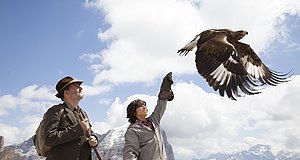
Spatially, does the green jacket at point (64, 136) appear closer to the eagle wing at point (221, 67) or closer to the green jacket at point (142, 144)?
the green jacket at point (142, 144)

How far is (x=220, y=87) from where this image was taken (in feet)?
19.9

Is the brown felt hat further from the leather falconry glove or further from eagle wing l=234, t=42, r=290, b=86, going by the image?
eagle wing l=234, t=42, r=290, b=86

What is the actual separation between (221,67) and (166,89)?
184 cm

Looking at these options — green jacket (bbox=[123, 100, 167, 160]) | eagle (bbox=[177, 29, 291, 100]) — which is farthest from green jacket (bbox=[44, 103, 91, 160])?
eagle (bbox=[177, 29, 291, 100])

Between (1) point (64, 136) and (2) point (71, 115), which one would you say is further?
(2) point (71, 115)

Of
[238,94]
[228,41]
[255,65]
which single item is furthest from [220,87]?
[255,65]

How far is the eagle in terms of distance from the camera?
6.17m

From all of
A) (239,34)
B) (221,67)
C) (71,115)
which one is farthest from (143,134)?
(239,34)

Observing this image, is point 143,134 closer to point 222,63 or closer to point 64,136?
point 64,136

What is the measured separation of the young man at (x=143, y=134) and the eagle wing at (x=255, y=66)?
2.89 metres

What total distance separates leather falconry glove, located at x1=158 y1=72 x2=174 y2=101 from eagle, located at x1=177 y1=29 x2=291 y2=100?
1198 millimetres

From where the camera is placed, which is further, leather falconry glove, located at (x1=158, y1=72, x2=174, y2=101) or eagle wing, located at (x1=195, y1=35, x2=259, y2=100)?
eagle wing, located at (x1=195, y1=35, x2=259, y2=100)

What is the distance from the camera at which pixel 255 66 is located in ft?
25.3

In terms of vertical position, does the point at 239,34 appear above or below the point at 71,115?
above
